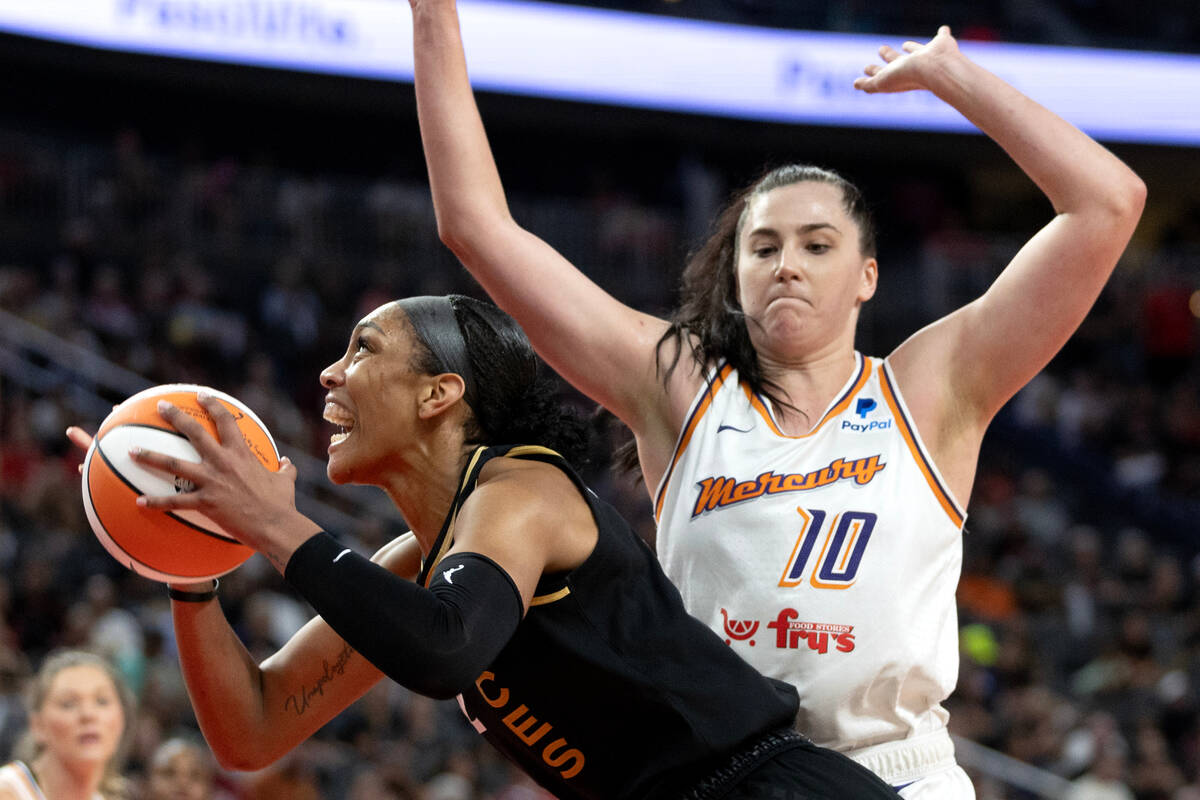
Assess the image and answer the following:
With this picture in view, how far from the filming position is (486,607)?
2.19 metres

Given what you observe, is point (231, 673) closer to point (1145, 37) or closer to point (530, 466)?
point (530, 466)

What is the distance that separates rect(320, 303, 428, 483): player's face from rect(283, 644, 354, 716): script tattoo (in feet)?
1.75

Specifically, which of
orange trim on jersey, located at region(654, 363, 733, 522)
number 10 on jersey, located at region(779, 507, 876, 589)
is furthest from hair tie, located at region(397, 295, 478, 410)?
number 10 on jersey, located at region(779, 507, 876, 589)

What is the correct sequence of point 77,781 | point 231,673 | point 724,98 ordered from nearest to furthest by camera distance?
point 231,673 < point 77,781 < point 724,98

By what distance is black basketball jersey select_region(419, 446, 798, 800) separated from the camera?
2.47m

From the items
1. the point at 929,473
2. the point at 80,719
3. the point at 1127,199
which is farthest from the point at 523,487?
the point at 80,719

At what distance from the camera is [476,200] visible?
110 inches

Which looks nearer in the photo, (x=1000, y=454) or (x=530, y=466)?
(x=530, y=466)

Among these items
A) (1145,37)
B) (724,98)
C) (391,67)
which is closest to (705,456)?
(391,67)

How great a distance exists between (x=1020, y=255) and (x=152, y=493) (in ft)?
5.95

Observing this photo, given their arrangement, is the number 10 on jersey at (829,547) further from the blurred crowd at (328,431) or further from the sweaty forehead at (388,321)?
the blurred crowd at (328,431)

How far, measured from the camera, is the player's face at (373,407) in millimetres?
2729

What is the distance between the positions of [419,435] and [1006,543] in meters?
11.2

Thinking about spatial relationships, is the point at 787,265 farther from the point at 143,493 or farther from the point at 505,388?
the point at 143,493
